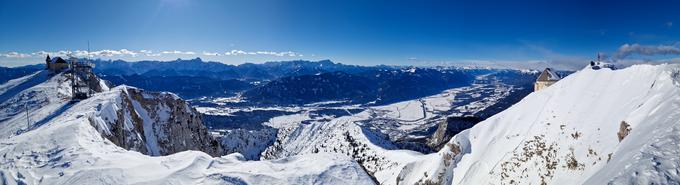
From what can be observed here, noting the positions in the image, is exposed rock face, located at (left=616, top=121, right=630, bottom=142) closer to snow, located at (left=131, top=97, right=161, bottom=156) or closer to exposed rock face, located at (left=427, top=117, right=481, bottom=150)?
snow, located at (left=131, top=97, right=161, bottom=156)

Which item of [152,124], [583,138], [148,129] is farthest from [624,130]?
[152,124]

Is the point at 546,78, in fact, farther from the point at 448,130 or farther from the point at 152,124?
the point at 152,124

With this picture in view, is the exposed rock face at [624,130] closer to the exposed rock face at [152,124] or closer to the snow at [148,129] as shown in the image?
the exposed rock face at [152,124]

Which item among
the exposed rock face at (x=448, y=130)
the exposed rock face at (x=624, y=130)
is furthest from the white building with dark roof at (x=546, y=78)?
the exposed rock face at (x=624, y=130)

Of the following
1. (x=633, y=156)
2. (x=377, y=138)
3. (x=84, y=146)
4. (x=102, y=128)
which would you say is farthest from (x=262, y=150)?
(x=633, y=156)

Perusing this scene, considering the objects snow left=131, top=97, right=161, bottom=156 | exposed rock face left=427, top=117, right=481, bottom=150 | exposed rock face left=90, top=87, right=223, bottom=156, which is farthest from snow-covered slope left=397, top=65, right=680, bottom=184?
exposed rock face left=427, top=117, right=481, bottom=150

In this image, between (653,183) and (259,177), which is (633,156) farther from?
(259,177)
